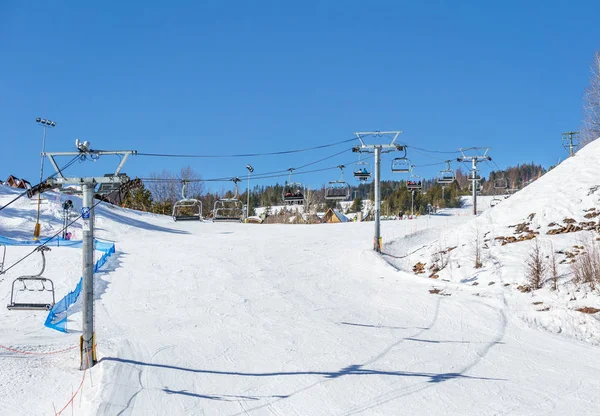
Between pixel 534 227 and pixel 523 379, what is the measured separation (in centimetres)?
1216

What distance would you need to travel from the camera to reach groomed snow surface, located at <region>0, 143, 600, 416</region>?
9180 mm

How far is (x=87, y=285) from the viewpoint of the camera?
11.1m

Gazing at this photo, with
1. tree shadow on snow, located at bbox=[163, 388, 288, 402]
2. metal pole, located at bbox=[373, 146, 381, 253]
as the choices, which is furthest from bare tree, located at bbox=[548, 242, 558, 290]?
tree shadow on snow, located at bbox=[163, 388, 288, 402]

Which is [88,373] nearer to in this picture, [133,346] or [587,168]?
[133,346]

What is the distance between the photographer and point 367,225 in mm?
38406

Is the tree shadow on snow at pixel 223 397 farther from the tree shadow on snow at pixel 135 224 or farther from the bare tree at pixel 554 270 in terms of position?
the tree shadow on snow at pixel 135 224

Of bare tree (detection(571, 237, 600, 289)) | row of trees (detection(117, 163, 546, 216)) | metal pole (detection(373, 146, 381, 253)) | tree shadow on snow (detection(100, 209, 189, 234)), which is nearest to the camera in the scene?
bare tree (detection(571, 237, 600, 289))

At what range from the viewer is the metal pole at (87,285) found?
11023mm

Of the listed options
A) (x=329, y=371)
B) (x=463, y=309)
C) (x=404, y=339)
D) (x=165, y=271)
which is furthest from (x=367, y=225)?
(x=329, y=371)

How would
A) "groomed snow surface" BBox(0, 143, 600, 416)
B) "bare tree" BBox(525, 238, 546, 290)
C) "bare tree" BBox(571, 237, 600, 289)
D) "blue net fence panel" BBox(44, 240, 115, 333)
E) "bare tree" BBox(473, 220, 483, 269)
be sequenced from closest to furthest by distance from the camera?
1. "groomed snow surface" BBox(0, 143, 600, 416)
2. "blue net fence panel" BBox(44, 240, 115, 333)
3. "bare tree" BBox(571, 237, 600, 289)
4. "bare tree" BBox(525, 238, 546, 290)
5. "bare tree" BBox(473, 220, 483, 269)

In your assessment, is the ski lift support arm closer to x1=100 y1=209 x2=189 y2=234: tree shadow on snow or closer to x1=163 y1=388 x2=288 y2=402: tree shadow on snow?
x1=163 y1=388 x2=288 y2=402: tree shadow on snow

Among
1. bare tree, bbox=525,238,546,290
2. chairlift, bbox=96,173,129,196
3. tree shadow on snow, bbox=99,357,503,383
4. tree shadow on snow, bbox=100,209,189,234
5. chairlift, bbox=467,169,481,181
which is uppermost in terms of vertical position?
chairlift, bbox=467,169,481,181

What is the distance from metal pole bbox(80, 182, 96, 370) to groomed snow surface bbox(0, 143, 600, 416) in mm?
456

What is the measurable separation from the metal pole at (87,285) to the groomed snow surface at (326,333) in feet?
1.50
